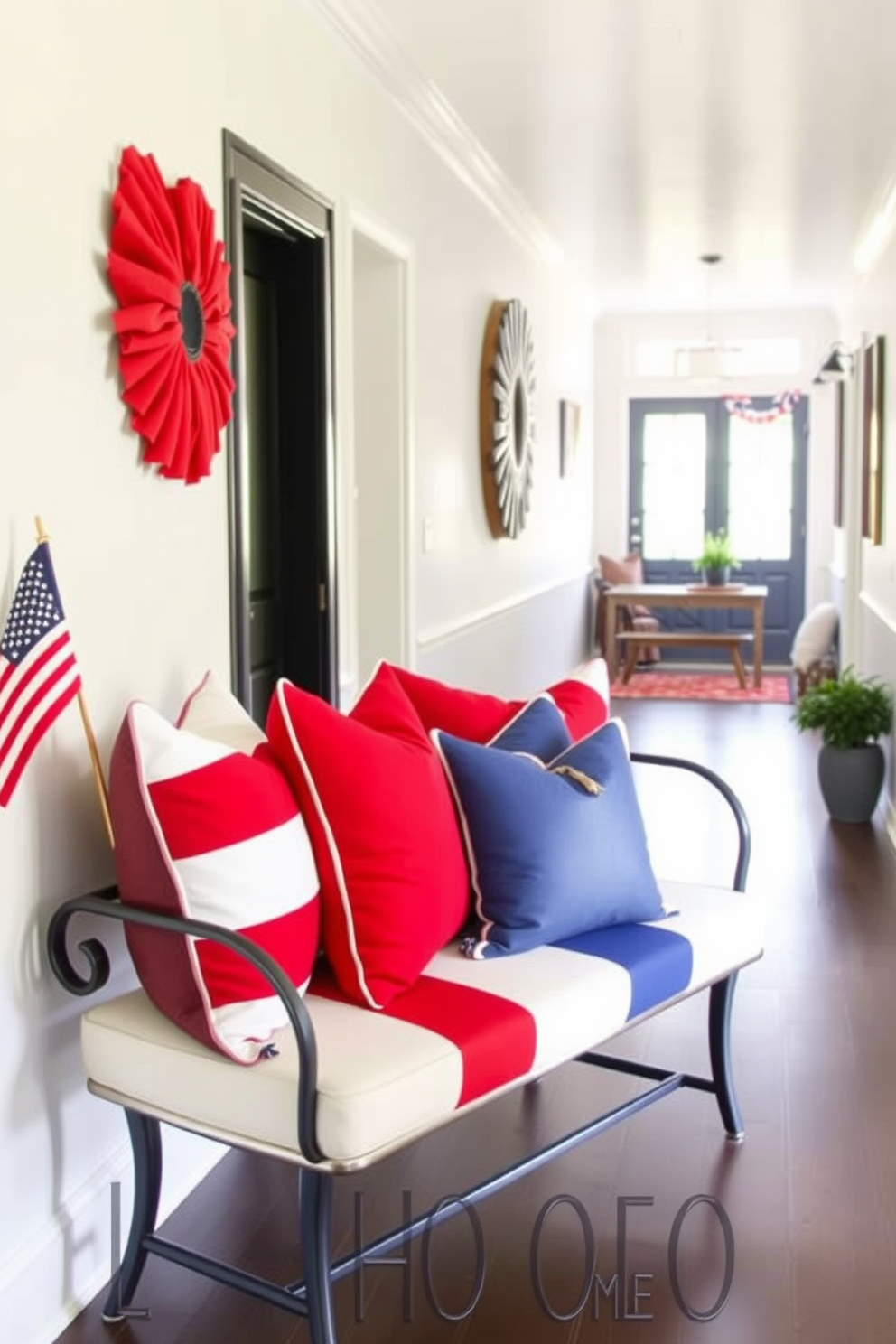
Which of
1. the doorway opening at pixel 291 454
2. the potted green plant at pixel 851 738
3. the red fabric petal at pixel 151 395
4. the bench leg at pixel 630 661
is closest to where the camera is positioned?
the red fabric petal at pixel 151 395

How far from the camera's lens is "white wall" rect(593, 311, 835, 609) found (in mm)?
10695

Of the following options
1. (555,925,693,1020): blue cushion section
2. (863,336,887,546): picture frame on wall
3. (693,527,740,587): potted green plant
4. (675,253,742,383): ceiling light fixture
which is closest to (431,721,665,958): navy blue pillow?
(555,925,693,1020): blue cushion section

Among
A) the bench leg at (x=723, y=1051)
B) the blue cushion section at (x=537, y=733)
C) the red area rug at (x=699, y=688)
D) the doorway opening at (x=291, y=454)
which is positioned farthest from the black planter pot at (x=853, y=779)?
the red area rug at (x=699, y=688)

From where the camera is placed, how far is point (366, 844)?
2.38 m

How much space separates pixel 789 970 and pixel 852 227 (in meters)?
4.45

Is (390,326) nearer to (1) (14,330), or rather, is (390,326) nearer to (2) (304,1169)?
(1) (14,330)

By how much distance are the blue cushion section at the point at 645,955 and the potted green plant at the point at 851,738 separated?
333cm

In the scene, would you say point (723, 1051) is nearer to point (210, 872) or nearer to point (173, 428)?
point (210, 872)

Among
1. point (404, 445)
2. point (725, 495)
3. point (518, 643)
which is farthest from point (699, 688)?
point (404, 445)

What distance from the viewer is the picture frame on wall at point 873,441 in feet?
21.8

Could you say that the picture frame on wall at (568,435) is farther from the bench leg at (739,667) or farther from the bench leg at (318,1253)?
the bench leg at (318,1253)

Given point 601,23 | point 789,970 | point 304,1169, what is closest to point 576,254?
point 601,23

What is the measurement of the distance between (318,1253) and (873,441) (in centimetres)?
574

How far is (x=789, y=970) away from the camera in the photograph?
408cm
